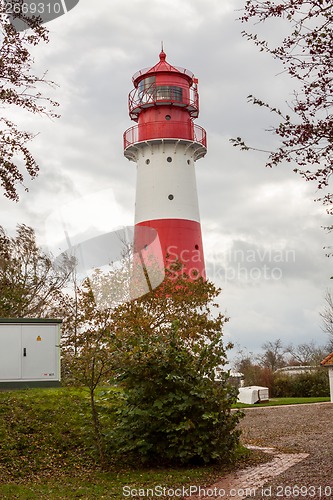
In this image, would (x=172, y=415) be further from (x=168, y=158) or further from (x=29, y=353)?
(x=168, y=158)

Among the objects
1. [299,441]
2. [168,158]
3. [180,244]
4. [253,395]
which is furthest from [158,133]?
[299,441]

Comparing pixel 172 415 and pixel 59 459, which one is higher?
pixel 172 415

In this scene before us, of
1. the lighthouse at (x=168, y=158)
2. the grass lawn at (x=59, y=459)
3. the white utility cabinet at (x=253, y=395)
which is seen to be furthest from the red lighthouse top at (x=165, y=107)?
the grass lawn at (x=59, y=459)

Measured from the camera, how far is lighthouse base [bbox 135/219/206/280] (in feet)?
84.7

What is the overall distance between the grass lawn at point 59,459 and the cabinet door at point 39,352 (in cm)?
241

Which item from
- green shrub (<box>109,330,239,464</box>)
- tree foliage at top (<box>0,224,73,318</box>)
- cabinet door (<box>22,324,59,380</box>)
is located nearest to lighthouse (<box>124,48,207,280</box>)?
tree foliage at top (<box>0,224,73,318</box>)

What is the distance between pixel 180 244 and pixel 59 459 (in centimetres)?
1503

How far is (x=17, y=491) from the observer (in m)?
9.47

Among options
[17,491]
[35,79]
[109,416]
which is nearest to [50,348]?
[109,416]

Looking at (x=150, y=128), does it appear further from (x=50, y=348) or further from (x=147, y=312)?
(x=50, y=348)

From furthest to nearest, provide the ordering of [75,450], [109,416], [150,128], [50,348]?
1. [150,128]
2. [50,348]
3. [109,416]
4. [75,450]

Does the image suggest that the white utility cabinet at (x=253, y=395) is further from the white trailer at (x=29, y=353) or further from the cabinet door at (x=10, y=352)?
the cabinet door at (x=10, y=352)

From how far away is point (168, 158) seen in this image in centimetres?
2733

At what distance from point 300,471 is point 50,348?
9021 mm
